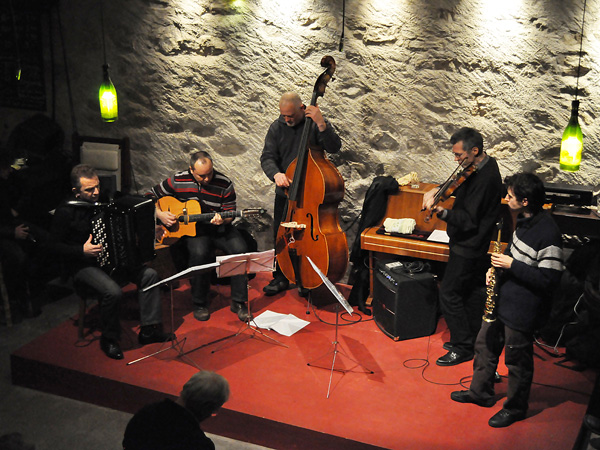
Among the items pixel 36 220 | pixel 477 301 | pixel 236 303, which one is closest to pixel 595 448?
pixel 477 301

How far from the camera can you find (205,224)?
201 inches

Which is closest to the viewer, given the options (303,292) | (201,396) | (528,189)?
(201,396)

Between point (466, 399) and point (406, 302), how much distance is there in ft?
3.16

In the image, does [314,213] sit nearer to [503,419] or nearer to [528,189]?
[528,189]

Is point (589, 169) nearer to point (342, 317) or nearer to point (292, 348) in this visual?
point (342, 317)

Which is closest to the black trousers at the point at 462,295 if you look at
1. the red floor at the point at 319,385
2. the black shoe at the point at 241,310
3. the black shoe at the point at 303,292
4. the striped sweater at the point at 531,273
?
the red floor at the point at 319,385

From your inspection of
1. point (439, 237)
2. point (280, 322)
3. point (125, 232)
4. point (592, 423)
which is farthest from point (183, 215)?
point (592, 423)

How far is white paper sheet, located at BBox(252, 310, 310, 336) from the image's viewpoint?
15.8 ft

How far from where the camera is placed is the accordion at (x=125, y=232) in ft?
13.9

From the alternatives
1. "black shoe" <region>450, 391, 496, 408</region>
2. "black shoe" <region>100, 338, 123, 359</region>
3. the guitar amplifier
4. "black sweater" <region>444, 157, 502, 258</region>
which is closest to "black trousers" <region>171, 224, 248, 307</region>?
"black shoe" <region>100, 338, 123, 359</region>

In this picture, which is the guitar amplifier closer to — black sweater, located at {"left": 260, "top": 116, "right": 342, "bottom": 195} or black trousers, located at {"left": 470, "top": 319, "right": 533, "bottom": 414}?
black trousers, located at {"left": 470, "top": 319, "right": 533, "bottom": 414}

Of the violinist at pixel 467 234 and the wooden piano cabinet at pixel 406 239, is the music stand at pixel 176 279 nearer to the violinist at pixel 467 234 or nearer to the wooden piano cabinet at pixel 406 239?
the wooden piano cabinet at pixel 406 239

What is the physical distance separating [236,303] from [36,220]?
2.18 m

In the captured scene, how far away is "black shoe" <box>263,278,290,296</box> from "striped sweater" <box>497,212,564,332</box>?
2408 mm
